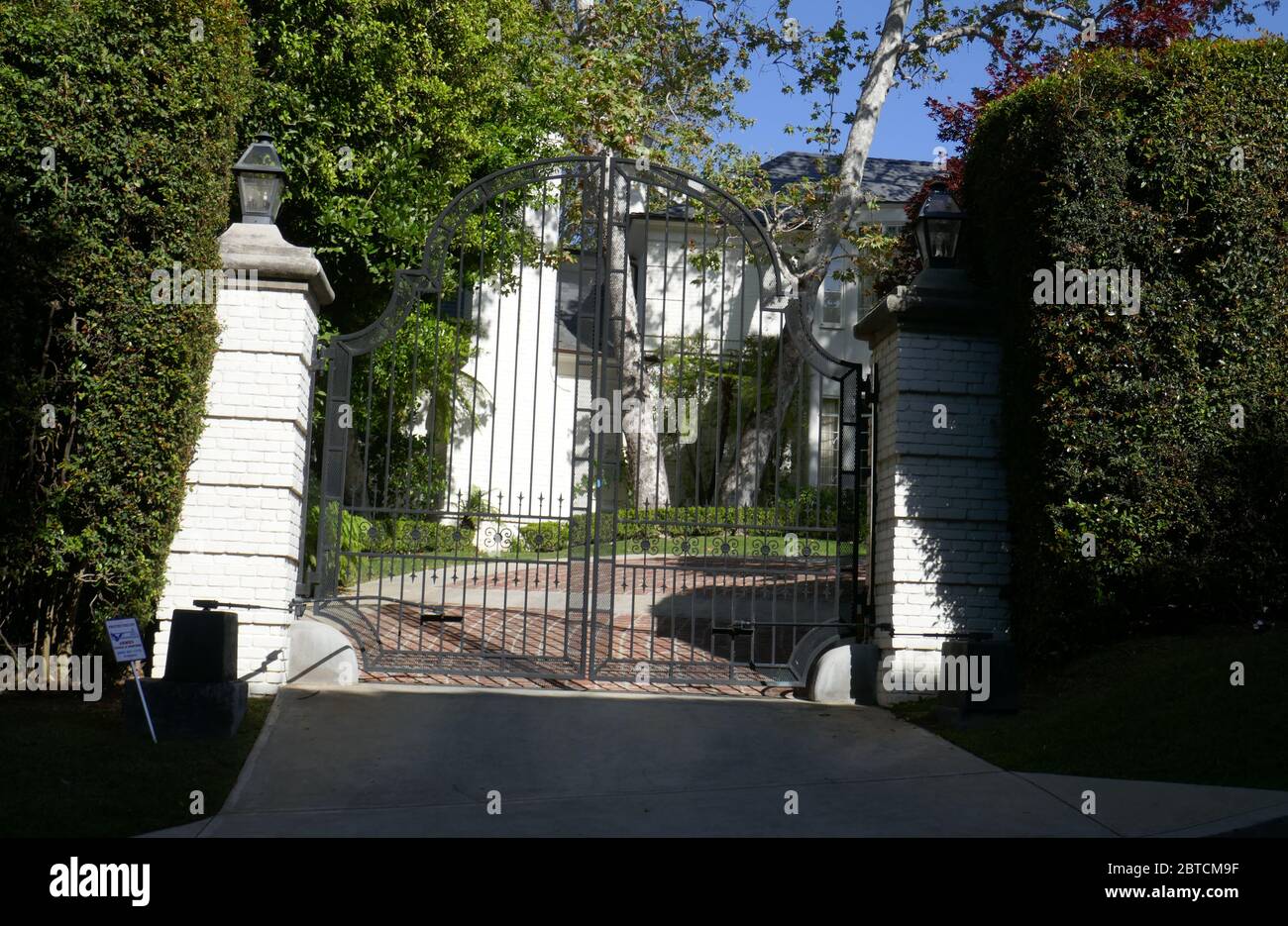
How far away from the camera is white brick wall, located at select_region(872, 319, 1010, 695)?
774 cm

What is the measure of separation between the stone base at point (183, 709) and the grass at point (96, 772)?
84 millimetres

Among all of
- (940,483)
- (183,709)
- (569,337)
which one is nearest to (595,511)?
(940,483)

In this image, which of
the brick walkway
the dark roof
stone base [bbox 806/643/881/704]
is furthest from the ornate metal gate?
the dark roof

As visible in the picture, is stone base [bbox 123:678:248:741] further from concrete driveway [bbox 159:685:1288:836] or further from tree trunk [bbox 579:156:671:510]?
tree trunk [bbox 579:156:671:510]

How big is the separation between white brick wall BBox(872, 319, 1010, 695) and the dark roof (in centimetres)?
1424

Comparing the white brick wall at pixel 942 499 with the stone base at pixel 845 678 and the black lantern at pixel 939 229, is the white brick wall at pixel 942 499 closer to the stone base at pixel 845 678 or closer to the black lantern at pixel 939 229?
the stone base at pixel 845 678

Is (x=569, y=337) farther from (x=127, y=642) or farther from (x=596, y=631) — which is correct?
(x=127, y=642)

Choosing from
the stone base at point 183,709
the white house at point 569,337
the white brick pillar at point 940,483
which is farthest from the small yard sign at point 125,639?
the white house at point 569,337

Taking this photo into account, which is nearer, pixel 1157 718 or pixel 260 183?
pixel 1157 718

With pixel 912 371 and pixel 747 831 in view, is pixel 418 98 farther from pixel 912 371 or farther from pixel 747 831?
pixel 747 831

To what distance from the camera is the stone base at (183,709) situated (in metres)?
6.17

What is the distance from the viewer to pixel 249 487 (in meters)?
7.31

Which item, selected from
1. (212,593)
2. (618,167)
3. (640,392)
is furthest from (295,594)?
(618,167)

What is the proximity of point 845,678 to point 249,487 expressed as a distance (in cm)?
417
